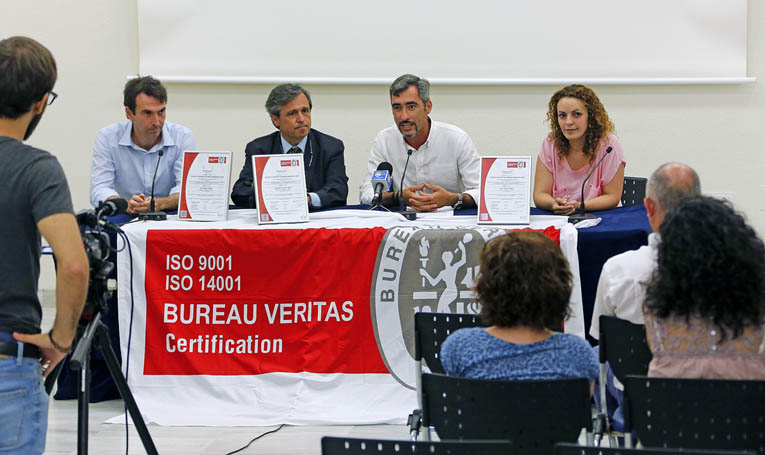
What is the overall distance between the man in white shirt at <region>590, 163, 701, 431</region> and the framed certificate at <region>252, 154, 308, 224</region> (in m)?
1.51

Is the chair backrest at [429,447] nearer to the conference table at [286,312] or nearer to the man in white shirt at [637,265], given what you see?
the man in white shirt at [637,265]

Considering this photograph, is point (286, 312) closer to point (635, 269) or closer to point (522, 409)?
point (635, 269)

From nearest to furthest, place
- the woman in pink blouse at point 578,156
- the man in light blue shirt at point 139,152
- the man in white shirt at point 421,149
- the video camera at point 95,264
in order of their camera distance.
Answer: the video camera at point 95,264 < the woman in pink blouse at point 578,156 < the man in light blue shirt at point 139,152 < the man in white shirt at point 421,149

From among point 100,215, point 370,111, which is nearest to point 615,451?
point 100,215

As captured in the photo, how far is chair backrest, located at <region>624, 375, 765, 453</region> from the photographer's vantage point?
162cm

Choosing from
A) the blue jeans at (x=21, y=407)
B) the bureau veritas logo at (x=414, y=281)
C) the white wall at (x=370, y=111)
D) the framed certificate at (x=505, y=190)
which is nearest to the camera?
the blue jeans at (x=21, y=407)

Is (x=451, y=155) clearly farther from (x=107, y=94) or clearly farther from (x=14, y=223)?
(x=14, y=223)

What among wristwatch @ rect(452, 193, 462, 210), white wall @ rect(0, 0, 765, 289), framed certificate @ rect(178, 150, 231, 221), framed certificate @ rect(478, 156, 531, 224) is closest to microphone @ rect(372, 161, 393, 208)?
wristwatch @ rect(452, 193, 462, 210)

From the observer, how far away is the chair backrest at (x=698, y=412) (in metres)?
1.62

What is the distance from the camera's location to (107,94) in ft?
17.5

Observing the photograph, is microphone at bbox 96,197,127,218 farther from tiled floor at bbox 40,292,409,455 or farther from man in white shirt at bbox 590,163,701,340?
man in white shirt at bbox 590,163,701,340

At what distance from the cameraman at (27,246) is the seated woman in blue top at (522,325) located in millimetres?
814

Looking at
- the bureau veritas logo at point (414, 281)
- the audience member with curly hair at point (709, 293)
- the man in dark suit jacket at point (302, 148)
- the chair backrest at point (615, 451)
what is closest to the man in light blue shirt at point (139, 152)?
the man in dark suit jacket at point (302, 148)

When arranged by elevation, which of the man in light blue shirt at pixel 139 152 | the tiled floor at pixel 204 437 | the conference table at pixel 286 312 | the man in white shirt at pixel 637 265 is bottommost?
the tiled floor at pixel 204 437
